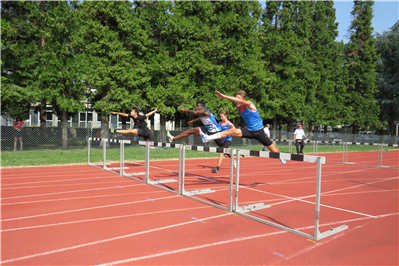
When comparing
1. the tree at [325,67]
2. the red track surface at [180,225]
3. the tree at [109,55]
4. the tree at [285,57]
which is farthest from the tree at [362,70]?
the red track surface at [180,225]

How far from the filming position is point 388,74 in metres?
38.3

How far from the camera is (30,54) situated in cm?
1730

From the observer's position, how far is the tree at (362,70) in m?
34.7

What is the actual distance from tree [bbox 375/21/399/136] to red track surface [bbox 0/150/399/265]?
1373 inches

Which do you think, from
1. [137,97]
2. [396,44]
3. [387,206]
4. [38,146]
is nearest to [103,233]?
[387,206]

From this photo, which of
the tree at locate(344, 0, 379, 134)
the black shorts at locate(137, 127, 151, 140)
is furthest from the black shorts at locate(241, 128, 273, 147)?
the tree at locate(344, 0, 379, 134)

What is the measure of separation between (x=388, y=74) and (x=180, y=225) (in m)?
42.7

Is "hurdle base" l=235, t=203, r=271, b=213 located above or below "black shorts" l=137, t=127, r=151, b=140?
below

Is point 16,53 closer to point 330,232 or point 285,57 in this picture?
point 330,232

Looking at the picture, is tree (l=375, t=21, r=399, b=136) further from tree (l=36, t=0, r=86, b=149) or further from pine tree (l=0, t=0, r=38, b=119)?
pine tree (l=0, t=0, r=38, b=119)

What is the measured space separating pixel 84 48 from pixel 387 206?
18.8m

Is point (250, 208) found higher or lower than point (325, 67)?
lower

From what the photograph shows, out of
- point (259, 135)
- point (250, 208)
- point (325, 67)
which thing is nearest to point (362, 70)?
point (325, 67)

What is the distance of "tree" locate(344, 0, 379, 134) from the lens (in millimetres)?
34719
